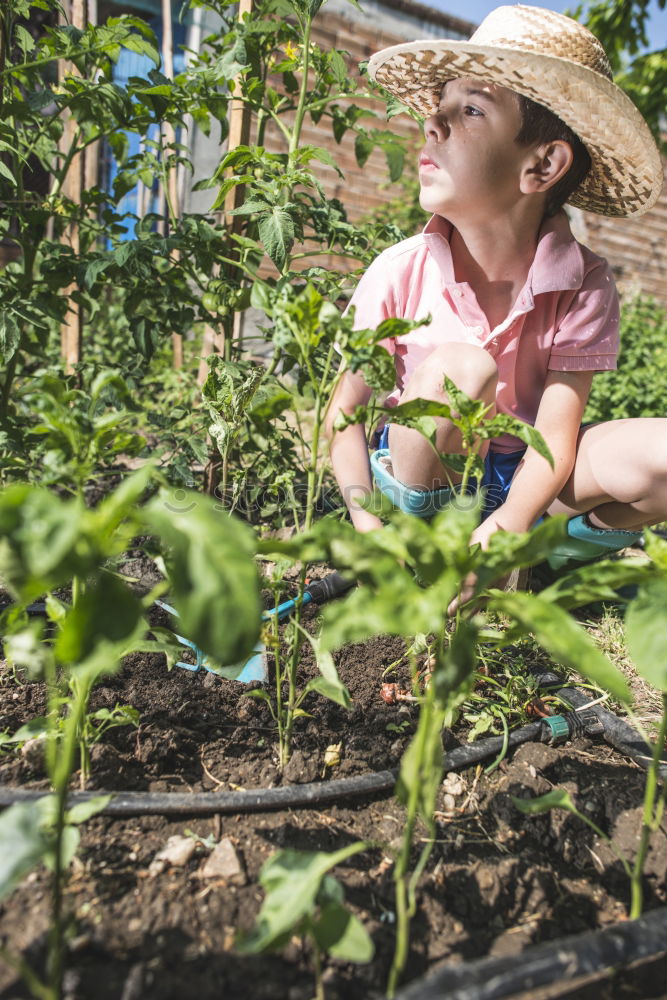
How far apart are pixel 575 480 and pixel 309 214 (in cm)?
103

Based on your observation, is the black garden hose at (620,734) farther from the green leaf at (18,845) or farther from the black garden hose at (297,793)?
the green leaf at (18,845)

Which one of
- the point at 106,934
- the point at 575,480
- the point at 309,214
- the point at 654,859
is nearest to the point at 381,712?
the point at 654,859

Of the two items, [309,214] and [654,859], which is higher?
[309,214]

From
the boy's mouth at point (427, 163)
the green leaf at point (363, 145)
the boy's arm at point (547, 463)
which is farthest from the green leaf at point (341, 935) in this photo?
the green leaf at point (363, 145)

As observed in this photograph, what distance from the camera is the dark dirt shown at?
856mm

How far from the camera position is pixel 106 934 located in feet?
2.85

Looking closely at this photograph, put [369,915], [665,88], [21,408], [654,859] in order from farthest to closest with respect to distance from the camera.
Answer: [665,88] → [21,408] → [654,859] → [369,915]

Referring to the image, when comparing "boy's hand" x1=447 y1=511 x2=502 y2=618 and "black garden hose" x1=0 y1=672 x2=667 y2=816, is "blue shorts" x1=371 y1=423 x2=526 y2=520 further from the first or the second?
"black garden hose" x1=0 y1=672 x2=667 y2=816

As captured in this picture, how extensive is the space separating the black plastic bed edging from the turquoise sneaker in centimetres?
124

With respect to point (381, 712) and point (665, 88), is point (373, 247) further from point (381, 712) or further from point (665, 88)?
point (665, 88)

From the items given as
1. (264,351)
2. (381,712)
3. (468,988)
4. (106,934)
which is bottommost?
(264,351)

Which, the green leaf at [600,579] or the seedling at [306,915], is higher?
the green leaf at [600,579]

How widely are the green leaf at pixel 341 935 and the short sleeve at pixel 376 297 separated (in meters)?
1.44

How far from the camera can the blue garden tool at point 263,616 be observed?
1435 mm
